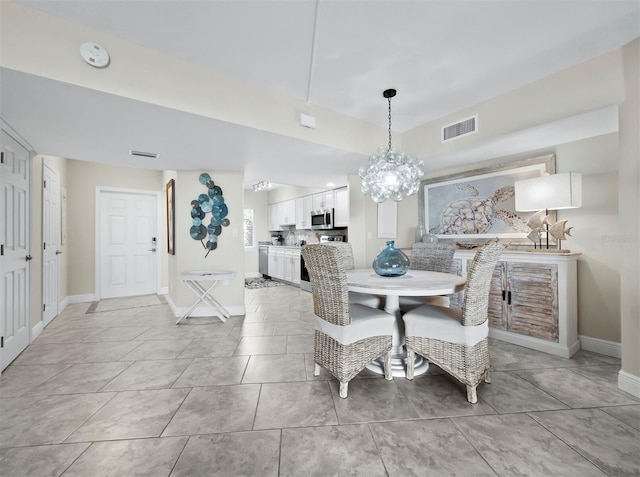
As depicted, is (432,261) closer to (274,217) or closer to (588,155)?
(588,155)

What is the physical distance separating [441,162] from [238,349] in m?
3.23

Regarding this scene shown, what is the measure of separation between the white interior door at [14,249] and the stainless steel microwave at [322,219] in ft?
14.3

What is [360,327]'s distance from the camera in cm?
188

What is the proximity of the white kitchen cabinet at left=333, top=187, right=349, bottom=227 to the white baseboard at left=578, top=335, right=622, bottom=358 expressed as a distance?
3.80m

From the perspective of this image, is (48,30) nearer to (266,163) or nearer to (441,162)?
(266,163)

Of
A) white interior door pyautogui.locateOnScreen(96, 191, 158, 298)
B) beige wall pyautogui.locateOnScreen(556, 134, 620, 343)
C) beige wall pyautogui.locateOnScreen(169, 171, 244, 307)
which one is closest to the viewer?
beige wall pyautogui.locateOnScreen(556, 134, 620, 343)

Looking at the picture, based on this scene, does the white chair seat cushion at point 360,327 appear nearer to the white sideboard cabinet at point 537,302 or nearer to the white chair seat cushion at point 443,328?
the white chair seat cushion at point 443,328

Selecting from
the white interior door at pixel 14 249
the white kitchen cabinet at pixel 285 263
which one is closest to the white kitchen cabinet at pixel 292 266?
the white kitchen cabinet at pixel 285 263

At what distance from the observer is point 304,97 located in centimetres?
276

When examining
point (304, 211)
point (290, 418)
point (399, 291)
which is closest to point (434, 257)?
point (399, 291)

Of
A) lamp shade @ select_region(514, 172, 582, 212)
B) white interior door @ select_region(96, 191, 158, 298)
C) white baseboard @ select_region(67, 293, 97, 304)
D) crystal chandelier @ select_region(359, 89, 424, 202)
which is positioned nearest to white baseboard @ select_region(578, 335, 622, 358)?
lamp shade @ select_region(514, 172, 582, 212)

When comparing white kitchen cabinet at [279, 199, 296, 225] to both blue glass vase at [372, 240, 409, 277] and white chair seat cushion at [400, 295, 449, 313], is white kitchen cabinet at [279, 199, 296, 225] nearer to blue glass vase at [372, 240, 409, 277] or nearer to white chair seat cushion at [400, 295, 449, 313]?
white chair seat cushion at [400, 295, 449, 313]

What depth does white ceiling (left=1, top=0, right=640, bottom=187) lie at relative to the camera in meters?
1.72

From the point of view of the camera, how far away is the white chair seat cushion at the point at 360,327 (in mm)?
1853
